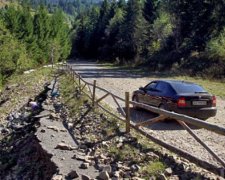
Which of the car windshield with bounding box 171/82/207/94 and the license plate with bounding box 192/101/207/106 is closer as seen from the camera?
the license plate with bounding box 192/101/207/106

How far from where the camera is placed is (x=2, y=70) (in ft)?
130

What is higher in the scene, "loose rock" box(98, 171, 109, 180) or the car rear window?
the car rear window

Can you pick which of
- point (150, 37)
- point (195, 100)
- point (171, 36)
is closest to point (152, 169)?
point (195, 100)

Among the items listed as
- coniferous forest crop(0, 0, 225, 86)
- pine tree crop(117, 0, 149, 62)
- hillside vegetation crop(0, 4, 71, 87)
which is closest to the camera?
coniferous forest crop(0, 0, 225, 86)

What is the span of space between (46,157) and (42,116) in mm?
5620

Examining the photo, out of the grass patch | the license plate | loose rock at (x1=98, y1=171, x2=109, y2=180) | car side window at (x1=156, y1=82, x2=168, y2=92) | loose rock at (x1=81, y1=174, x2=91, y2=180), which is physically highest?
car side window at (x1=156, y1=82, x2=168, y2=92)

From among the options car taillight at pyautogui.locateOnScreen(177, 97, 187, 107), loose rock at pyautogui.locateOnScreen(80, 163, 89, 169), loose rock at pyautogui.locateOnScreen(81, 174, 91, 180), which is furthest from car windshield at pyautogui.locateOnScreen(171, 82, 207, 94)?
loose rock at pyautogui.locateOnScreen(81, 174, 91, 180)

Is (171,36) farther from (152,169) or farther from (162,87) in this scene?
(152,169)

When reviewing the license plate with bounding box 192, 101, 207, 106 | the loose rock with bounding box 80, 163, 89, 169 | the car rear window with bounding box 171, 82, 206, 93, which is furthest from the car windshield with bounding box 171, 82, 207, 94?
the loose rock with bounding box 80, 163, 89, 169

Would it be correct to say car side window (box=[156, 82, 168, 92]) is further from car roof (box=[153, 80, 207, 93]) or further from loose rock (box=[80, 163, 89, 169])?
loose rock (box=[80, 163, 89, 169])

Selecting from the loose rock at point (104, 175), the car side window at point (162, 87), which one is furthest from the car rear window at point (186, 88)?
the loose rock at point (104, 175)

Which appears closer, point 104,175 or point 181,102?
point 104,175

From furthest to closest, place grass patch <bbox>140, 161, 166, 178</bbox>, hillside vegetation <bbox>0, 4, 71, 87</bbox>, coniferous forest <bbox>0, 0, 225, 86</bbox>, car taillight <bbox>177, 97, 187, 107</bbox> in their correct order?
hillside vegetation <bbox>0, 4, 71, 87</bbox> < coniferous forest <bbox>0, 0, 225, 86</bbox> < car taillight <bbox>177, 97, 187, 107</bbox> < grass patch <bbox>140, 161, 166, 178</bbox>

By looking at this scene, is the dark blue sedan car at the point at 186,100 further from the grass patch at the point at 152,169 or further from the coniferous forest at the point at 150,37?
the coniferous forest at the point at 150,37
